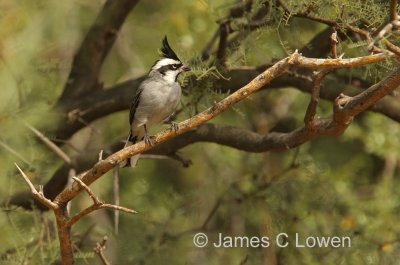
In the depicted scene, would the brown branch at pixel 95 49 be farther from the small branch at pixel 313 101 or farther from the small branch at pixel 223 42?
the small branch at pixel 313 101

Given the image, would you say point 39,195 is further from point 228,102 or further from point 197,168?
point 197,168

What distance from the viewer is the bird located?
5.09 metres

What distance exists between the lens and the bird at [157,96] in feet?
16.7

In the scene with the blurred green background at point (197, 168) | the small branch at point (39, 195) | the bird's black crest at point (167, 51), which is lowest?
the blurred green background at point (197, 168)

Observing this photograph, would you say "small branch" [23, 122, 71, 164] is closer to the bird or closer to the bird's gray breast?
the bird

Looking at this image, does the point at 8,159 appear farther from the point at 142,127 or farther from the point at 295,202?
the point at 295,202

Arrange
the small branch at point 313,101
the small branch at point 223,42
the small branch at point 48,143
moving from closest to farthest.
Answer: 1. the small branch at point 313,101
2. the small branch at point 223,42
3. the small branch at point 48,143

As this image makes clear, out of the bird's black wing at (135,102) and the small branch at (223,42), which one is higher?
the small branch at (223,42)

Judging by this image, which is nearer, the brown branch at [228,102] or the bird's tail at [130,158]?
the brown branch at [228,102]

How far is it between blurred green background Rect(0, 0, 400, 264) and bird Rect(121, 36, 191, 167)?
0.40 ft

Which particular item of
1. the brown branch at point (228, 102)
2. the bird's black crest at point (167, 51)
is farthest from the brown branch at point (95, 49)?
the brown branch at point (228, 102)

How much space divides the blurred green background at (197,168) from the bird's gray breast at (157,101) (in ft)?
0.33

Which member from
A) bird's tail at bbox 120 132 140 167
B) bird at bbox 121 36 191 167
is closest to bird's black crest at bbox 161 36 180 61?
bird at bbox 121 36 191 167

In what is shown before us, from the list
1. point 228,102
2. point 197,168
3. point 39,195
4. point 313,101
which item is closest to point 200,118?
point 228,102
